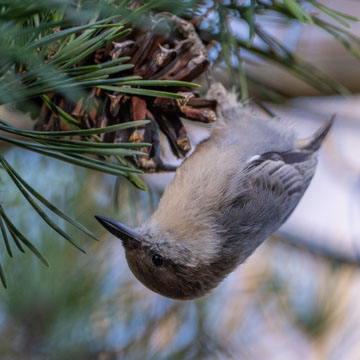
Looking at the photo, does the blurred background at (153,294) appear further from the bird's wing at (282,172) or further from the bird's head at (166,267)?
the bird's wing at (282,172)

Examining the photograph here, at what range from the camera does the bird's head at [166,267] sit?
1393 millimetres

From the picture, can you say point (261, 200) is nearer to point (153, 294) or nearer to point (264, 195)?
point (264, 195)

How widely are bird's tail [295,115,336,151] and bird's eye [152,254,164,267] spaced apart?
626mm

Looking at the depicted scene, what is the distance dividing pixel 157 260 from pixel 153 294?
20 centimetres

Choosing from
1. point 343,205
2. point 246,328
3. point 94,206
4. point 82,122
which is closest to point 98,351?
point 94,206

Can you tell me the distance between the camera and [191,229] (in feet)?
4.72

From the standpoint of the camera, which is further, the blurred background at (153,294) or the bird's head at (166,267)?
the bird's head at (166,267)

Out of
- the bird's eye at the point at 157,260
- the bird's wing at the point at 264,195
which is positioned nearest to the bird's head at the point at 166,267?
the bird's eye at the point at 157,260

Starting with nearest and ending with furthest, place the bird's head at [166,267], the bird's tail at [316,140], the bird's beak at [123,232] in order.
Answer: the bird's beak at [123,232] → the bird's head at [166,267] → the bird's tail at [316,140]

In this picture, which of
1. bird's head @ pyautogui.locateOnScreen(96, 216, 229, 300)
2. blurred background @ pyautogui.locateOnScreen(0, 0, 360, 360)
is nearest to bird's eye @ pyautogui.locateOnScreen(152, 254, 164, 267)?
bird's head @ pyautogui.locateOnScreen(96, 216, 229, 300)

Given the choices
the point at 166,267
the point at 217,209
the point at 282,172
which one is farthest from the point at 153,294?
the point at 282,172

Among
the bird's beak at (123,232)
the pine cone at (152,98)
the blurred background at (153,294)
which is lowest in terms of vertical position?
the blurred background at (153,294)

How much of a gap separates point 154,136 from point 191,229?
17.5 inches

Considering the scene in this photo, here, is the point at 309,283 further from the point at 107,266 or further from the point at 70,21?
the point at 70,21
